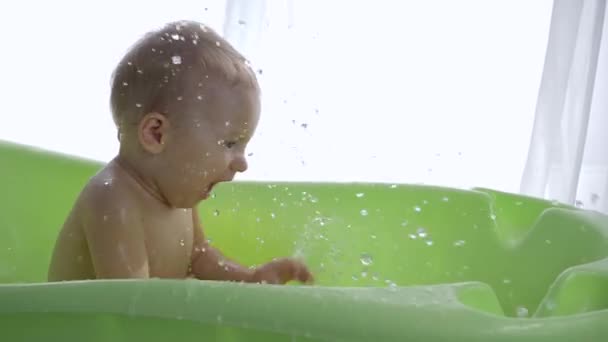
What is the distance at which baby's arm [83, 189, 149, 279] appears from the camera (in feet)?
3.07

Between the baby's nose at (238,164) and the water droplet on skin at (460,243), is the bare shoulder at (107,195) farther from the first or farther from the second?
the water droplet on skin at (460,243)

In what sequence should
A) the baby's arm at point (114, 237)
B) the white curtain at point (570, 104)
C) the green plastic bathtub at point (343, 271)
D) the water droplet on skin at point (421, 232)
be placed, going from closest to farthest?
the green plastic bathtub at point (343, 271) → the baby's arm at point (114, 237) → the water droplet on skin at point (421, 232) → the white curtain at point (570, 104)

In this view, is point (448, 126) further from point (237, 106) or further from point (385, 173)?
point (237, 106)

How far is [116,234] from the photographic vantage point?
3.14 feet

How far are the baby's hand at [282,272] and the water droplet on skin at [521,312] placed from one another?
0.79 feet

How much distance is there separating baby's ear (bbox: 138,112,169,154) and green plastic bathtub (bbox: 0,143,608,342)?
0.21 metres

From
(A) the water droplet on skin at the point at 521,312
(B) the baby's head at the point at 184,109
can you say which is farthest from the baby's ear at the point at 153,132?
(A) the water droplet on skin at the point at 521,312

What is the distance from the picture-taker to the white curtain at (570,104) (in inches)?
70.5

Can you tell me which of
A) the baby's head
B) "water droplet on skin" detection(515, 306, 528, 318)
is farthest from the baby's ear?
"water droplet on skin" detection(515, 306, 528, 318)

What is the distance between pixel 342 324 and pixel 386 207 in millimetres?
595

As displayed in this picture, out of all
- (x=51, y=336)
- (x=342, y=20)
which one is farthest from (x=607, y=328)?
(x=342, y=20)

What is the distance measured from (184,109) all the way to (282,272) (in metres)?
0.23

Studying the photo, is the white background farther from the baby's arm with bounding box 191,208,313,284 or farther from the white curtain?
the baby's arm with bounding box 191,208,313,284

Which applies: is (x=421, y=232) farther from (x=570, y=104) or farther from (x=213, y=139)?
(x=570, y=104)
